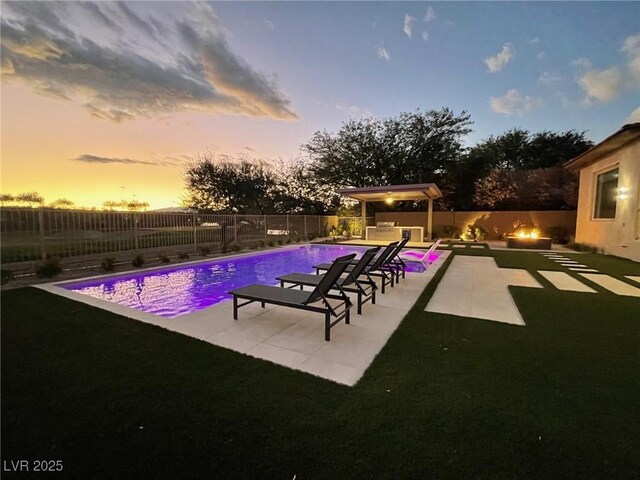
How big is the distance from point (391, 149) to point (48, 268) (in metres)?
22.8

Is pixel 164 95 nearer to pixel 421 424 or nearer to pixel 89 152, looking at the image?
pixel 89 152

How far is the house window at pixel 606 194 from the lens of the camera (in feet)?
38.8

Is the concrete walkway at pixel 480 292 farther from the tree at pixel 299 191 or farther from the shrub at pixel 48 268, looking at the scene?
the tree at pixel 299 191

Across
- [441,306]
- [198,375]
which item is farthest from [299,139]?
[198,375]

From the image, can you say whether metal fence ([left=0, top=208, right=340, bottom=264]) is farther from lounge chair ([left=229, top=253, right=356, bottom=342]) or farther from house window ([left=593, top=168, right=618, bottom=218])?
house window ([left=593, top=168, right=618, bottom=218])

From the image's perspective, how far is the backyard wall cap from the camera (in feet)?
29.9

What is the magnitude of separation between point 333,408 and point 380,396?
1.43 ft

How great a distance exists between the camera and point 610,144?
35.5 feet

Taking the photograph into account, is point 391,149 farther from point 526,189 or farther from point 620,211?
point 620,211

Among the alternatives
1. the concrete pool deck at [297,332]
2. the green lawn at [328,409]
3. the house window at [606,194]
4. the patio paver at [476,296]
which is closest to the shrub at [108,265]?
the concrete pool deck at [297,332]

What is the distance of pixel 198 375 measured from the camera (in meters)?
2.70

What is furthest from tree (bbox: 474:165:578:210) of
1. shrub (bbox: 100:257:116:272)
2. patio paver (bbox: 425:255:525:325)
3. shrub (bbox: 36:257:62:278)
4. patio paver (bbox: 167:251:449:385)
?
shrub (bbox: 36:257:62:278)

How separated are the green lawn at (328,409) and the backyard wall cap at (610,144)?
9193 millimetres

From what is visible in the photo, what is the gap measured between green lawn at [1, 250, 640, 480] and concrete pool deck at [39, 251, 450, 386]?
186mm
